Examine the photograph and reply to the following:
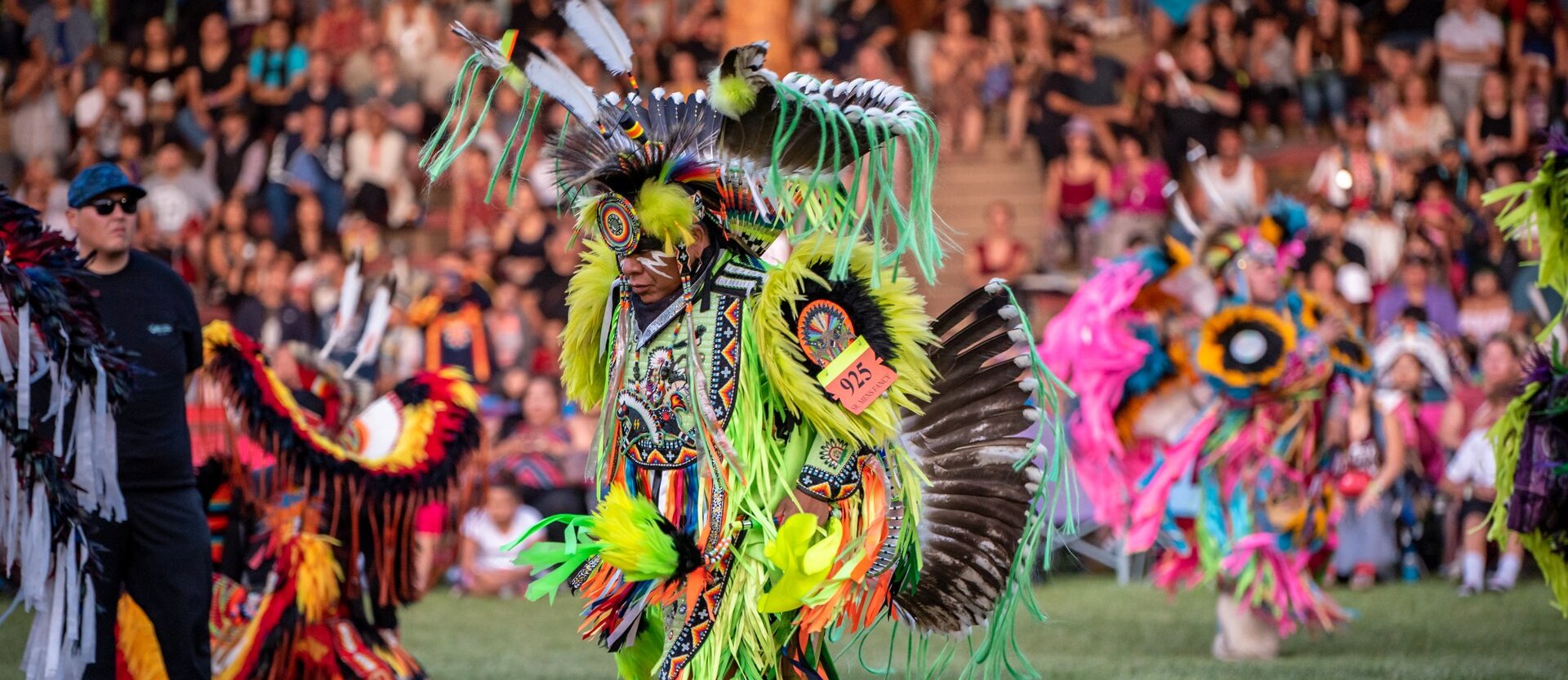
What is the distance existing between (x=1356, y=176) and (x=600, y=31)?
8.96 meters

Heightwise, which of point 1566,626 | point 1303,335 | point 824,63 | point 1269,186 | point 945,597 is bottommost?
point 1566,626

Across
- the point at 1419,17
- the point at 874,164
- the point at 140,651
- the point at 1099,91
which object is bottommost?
the point at 140,651

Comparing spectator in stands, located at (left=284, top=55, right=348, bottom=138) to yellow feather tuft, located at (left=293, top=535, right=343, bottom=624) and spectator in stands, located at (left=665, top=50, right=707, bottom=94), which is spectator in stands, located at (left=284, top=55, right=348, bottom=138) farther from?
yellow feather tuft, located at (left=293, top=535, right=343, bottom=624)

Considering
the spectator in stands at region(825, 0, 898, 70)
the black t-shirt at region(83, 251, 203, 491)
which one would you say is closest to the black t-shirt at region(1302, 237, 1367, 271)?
the spectator in stands at region(825, 0, 898, 70)

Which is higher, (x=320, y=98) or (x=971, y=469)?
(x=320, y=98)

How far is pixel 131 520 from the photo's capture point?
513cm

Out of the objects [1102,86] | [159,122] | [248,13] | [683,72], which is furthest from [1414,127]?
[159,122]

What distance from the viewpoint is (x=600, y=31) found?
14.9 ft

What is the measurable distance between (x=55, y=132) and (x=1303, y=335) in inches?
457

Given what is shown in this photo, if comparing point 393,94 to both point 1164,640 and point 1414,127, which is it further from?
point 1164,640

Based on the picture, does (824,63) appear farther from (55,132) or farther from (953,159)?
(55,132)

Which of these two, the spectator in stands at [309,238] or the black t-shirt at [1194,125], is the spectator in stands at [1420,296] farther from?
the spectator in stands at [309,238]

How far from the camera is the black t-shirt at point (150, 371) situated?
16.9 ft

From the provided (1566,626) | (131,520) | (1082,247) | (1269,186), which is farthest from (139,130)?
(1566,626)
